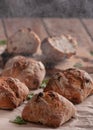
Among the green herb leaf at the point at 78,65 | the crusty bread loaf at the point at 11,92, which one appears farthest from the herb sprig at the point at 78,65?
the crusty bread loaf at the point at 11,92

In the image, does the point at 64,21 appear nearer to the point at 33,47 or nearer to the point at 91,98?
the point at 33,47

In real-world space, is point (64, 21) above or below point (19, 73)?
below

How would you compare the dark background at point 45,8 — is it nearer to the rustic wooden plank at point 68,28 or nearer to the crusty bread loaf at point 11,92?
the rustic wooden plank at point 68,28

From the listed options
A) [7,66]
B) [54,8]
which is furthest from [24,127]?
[54,8]

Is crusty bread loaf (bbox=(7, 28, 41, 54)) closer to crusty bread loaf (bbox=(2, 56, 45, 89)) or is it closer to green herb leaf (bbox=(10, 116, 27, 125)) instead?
crusty bread loaf (bbox=(2, 56, 45, 89))

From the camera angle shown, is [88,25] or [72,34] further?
[88,25]

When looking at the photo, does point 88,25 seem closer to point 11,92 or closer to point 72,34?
Answer: point 72,34

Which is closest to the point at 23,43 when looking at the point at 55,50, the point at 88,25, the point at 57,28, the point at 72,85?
the point at 55,50
